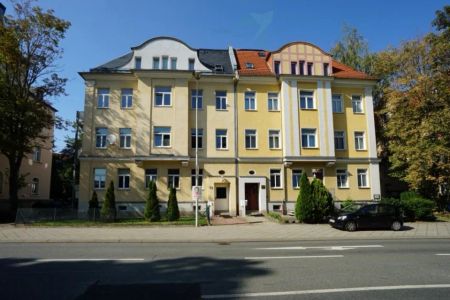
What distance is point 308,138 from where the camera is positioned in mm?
29609

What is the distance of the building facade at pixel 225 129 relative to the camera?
2822cm

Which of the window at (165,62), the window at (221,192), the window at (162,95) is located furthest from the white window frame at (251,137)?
the window at (165,62)

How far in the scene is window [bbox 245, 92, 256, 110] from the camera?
30297mm

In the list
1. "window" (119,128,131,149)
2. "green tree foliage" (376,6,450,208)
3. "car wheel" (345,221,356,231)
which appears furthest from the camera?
"window" (119,128,131,149)

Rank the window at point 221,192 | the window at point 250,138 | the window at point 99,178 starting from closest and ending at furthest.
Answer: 1. the window at point 99,178
2. the window at point 221,192
3. the window at point 250,138

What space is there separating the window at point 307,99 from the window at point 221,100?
6.46 m

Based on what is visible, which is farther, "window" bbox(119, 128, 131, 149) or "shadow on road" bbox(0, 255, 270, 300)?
"window" bbox(119, 128, 131, 149)

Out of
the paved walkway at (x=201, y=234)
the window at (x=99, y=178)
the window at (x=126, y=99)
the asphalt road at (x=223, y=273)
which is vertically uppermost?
the window at (x=126, y=99)

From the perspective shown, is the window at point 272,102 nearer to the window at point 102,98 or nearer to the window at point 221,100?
the window at point 221,100

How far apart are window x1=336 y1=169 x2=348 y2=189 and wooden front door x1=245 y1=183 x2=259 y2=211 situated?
6978mm

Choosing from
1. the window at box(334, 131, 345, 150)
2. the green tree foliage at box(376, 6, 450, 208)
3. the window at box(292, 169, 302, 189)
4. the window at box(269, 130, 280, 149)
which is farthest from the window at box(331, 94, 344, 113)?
the window at box(292, 169, 302, 189)

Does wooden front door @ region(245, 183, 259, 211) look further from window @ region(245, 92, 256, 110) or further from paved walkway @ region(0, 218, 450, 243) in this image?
paved walkway @ region(0, 218, 450, 243)

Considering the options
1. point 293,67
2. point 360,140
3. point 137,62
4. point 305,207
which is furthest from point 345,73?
point 137,62

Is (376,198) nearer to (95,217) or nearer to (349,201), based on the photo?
(349,201)
